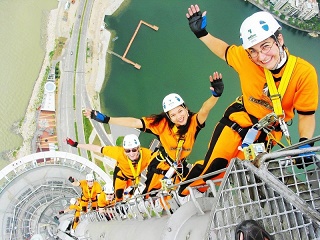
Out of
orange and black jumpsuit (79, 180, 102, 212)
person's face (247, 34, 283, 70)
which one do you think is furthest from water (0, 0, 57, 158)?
person's face (247, 34, 283, 70)

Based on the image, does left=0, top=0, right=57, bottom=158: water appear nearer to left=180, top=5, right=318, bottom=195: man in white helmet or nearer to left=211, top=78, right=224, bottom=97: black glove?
left=211, top=78, right=224, bottom=97: black glove

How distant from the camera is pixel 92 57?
2367 centimetres

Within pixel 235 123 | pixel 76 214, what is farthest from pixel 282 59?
pixel 76 214

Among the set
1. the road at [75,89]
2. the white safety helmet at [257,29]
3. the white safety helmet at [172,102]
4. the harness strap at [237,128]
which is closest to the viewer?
the white safety helmet at [257,29]

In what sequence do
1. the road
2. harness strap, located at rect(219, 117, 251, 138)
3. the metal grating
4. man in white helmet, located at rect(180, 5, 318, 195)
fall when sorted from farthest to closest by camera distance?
1. the road
2. harness strap, located at rect(219, 117, 251, 138)
3. man in white helmet, located at rect(180, 5, 318, 195)
4. the metal grating

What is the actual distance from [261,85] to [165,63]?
2009 cm

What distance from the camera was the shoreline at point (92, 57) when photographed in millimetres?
21078

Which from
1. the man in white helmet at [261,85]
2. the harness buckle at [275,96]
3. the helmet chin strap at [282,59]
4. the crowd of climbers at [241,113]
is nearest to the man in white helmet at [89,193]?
the crowd of climbers at [241,113]

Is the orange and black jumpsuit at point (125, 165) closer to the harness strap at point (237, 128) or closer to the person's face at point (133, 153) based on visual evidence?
the person's face at point (133, 153)

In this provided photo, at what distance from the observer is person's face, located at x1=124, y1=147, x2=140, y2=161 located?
327 inches

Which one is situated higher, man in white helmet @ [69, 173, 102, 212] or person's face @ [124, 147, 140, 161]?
person's face @ [124, 147, 140, 161]

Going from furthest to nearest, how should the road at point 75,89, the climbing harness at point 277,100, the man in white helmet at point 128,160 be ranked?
the road at point 75,89 → the man in white helmet at point 128,160 → the climbing harness at point 277,100

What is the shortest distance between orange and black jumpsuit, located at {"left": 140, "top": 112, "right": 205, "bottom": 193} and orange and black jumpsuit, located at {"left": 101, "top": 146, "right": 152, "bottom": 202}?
24cm

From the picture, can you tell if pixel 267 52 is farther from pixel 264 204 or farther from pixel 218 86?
pixel 264 204
